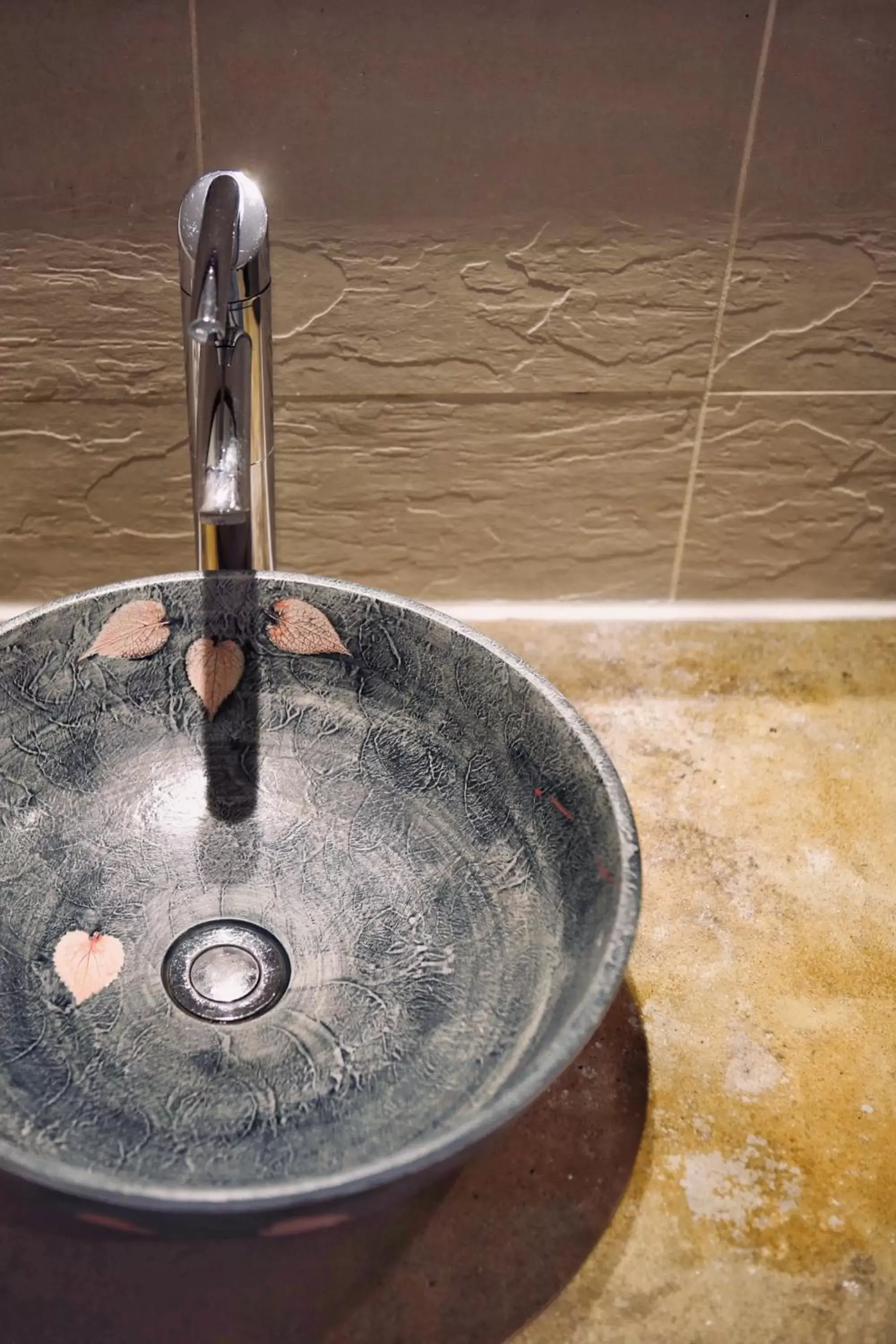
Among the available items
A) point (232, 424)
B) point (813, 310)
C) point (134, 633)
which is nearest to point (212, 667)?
point (134, 633)

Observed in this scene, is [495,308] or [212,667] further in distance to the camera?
[495,308]

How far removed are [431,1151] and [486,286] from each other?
660mm

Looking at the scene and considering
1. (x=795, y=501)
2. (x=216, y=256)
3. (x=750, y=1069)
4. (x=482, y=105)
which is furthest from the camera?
(x=795, y=501)

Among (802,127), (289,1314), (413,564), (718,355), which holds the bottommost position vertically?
(289,1314)

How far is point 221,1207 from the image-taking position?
1.56 feet

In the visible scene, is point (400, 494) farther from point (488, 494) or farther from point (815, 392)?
point (815, 392)

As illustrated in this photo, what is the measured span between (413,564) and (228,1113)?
0.58 metres

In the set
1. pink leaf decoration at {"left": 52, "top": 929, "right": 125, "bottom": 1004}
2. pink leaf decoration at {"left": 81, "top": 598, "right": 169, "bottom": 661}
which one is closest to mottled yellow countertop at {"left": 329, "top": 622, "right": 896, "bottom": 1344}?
pink leaf decoration at {"left": 52, "top": 929, "right": 125, "bottom": 1004}

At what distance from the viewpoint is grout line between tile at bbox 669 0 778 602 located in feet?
2.79

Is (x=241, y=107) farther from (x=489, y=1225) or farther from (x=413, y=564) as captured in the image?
(x=489, y=1225)

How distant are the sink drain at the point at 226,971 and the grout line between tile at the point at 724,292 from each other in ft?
1.85

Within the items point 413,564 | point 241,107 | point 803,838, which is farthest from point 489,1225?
point 241,107

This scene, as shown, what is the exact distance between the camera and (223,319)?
0.63 m

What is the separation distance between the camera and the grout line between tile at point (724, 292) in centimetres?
85
